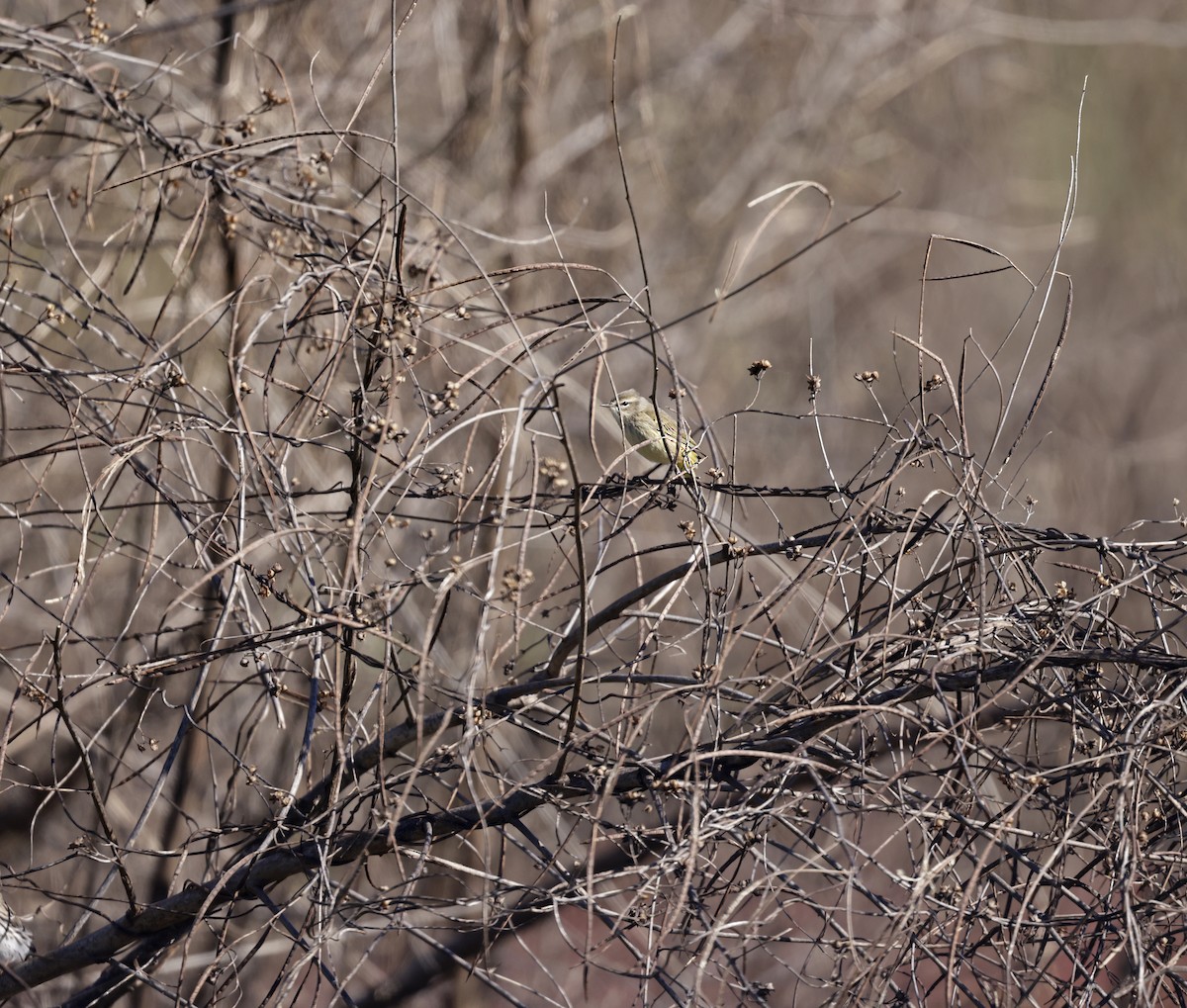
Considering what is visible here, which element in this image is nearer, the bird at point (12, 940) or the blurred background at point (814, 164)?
the bird at point (12, 940)

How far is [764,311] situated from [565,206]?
3.27 meters

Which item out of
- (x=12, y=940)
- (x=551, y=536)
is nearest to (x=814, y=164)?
(x=551, y=536)

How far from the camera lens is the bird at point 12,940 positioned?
342 centimetres

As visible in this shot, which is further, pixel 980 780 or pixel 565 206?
pixel 565 206

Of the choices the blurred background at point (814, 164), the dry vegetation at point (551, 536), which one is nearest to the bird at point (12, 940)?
the dry vegetation at point (551, 536)

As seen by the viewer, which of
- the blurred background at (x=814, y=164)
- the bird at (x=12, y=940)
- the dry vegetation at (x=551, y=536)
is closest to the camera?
the dry vegetation at (x=551, y=536)

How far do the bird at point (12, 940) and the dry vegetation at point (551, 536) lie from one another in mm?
93

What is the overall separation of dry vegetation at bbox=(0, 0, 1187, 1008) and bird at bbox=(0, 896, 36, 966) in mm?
93

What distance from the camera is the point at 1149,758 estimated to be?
8.75ft

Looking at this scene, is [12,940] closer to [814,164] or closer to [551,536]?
[551,536]

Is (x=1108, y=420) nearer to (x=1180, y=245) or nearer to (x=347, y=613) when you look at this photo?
(x=1180, y=245)

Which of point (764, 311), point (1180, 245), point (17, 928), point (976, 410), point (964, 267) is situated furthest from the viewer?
point (1180, 245)

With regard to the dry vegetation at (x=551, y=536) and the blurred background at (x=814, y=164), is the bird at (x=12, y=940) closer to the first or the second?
the dry vegetation at (x=551, y=536)

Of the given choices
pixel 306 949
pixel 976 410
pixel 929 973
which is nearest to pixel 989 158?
pixel 976 410
